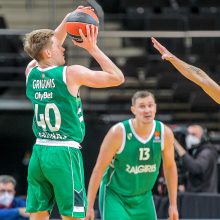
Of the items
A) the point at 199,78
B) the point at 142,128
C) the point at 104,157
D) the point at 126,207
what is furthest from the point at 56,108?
the point at 126,207

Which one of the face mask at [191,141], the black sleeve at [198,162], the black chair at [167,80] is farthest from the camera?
the black chair at [167,80]

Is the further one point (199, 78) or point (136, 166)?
point (136, 166)

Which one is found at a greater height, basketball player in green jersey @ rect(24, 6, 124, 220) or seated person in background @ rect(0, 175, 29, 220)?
basketball player in green jersey @ rect(24, 6, 124, 220)

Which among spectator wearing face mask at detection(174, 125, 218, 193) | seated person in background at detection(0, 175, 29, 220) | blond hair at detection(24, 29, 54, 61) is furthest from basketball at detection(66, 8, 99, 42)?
spectator wearing face mask at detection(174, 125, 218, 193)

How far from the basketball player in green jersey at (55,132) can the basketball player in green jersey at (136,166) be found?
1251 mm

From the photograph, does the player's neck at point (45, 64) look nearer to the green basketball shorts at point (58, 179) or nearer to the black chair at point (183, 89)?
the green basketball shorts at point (58, 179)

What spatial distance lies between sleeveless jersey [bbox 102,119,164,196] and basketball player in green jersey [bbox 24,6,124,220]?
1.34 metres

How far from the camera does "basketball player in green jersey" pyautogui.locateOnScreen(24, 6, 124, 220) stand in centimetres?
616

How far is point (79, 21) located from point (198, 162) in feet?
14.0

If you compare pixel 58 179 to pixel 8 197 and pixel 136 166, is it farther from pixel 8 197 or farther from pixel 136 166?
pixel 8 197

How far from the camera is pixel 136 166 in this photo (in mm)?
7574

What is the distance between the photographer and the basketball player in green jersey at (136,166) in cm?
750

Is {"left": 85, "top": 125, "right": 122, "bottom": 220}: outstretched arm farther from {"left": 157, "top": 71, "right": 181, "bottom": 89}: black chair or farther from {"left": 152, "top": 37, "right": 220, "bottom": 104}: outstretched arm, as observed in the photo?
{"left": 157, "top": 71, "right": 181, "bottom": 89}: black chair

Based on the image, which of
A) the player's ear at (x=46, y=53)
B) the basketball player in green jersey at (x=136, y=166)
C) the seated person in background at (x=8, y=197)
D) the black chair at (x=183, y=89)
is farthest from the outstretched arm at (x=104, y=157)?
the black chair at (x=183, y=89)
